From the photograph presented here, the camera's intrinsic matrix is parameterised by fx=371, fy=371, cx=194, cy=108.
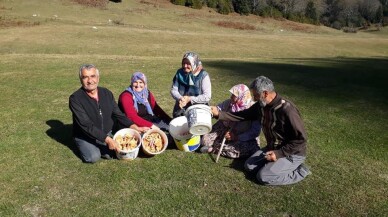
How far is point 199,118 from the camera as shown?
528cm

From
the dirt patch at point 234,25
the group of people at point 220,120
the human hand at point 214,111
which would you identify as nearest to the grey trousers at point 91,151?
the group of people at point 220,120

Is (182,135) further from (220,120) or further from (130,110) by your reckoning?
(130,110)

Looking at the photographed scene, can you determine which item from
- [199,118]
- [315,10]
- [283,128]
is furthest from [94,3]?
[315,10]

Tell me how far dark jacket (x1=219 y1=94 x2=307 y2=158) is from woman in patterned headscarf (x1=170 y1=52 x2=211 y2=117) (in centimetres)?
154

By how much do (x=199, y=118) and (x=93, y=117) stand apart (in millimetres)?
1747

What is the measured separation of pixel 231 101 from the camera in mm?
6199

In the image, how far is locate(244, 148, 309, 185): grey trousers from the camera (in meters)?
5.05

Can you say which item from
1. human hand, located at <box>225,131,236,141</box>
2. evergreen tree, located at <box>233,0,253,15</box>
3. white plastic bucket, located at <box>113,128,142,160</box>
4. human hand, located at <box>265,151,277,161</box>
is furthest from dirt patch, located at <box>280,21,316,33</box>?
human hand, located at <box>265,151,277,161</box>

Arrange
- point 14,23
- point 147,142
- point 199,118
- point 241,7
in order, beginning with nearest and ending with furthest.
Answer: point 199,118 → point 147,142 → point 14,23 → point 241,7

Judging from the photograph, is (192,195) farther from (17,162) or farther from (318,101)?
(318,101)

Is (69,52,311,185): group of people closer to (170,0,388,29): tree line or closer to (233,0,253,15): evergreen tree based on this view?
(170,0,388,29): tree line

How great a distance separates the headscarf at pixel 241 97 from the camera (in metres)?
5.98

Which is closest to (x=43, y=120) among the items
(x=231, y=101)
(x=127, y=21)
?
(x=231, y=101)

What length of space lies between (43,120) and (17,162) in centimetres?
228
